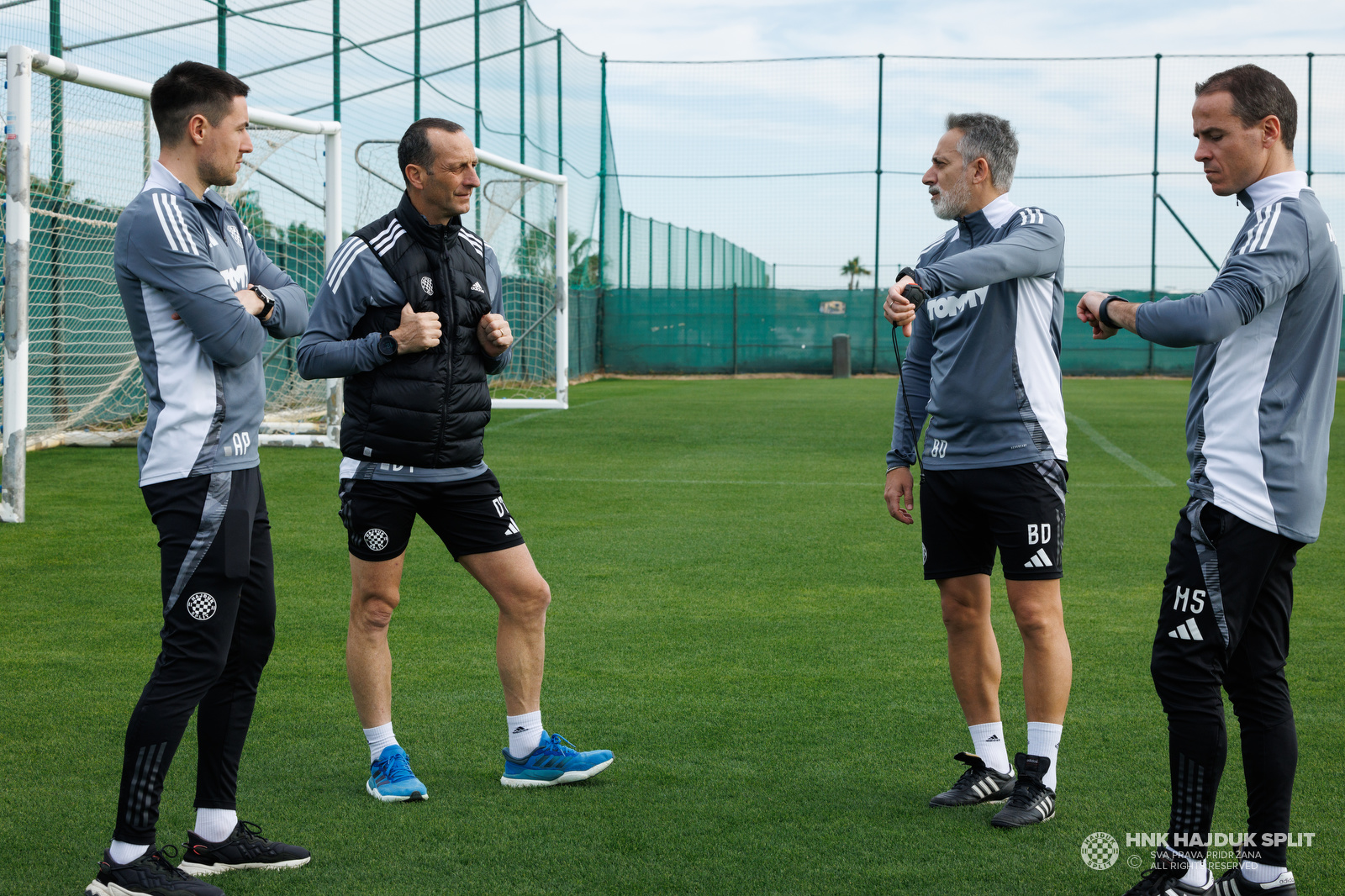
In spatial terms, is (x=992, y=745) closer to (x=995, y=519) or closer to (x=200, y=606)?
(x=995, y=519)

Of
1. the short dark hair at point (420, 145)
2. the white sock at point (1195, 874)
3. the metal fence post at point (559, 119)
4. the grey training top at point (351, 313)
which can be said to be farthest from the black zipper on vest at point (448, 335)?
the metal fence post at point (559, 119)

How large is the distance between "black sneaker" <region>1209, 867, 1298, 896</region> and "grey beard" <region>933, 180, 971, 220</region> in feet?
6.11

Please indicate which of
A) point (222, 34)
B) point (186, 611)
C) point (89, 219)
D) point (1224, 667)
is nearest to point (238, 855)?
point (186, 611)

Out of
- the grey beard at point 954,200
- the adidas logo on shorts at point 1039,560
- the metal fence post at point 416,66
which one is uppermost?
the metal fence post at point 416,66

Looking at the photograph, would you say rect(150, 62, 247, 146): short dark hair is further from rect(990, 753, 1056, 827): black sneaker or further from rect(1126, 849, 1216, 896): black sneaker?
rect(1126, 849, 1216, 896): black sneaker

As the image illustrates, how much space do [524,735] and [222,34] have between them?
38.9 ft

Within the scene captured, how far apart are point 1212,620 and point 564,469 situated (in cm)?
828

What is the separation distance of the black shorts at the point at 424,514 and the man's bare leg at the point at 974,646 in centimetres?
131

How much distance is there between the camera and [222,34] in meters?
13.4

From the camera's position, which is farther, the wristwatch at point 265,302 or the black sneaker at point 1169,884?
the wristwatch at point 265,302

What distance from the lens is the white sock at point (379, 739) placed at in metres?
3.62

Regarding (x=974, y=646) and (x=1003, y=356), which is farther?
(x=974, y=646)

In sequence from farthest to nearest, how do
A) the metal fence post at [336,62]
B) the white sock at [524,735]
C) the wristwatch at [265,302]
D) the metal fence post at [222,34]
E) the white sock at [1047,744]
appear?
1. the metal fence post at [336,62]
2. the metal fence post at [222,34]
3. the white sock at [524,735]
4. the white sock at [1047,744]
5. the wristwatch at [265,302]

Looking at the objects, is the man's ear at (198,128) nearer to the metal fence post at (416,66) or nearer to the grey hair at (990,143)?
the grey hair at (990,143)
